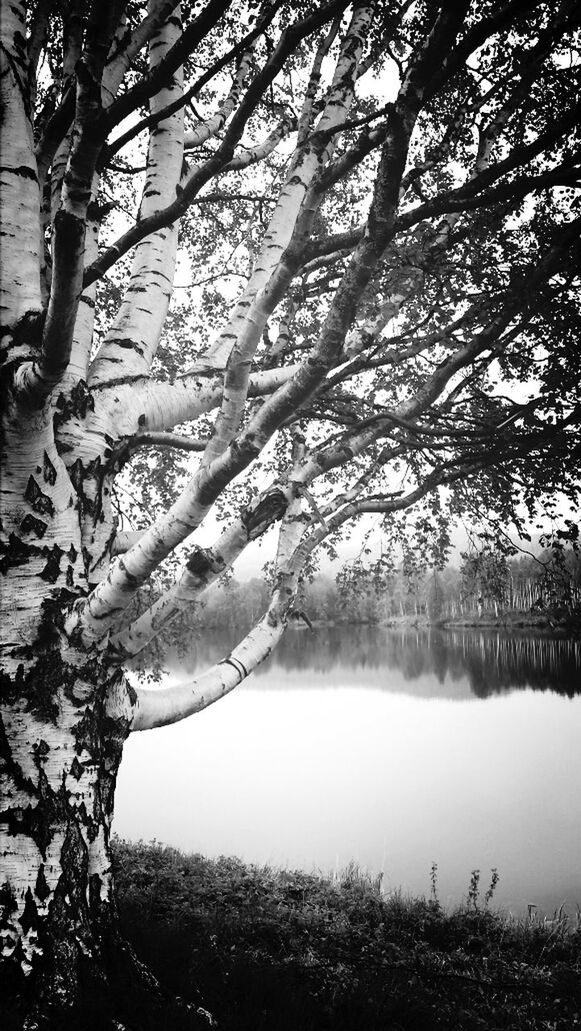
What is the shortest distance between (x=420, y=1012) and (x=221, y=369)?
461 cm

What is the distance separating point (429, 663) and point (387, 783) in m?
31.3

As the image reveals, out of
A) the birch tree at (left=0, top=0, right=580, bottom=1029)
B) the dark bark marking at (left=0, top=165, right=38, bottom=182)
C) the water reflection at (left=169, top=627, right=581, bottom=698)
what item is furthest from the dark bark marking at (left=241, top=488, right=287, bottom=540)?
the water reflection at (left=169, top=627, right=581, bottom=698)

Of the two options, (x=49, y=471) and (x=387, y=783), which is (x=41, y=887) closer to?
(x=49, y=471)

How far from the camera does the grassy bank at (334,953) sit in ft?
10.2

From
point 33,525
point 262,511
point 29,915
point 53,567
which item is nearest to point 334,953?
point 29,915

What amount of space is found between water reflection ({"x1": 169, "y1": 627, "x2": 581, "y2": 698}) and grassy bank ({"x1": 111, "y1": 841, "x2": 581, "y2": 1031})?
62.4 feet

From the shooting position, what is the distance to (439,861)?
11.1 m

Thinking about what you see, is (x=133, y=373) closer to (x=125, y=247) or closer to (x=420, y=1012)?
(x=125, y=247)

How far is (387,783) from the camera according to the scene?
670 inches

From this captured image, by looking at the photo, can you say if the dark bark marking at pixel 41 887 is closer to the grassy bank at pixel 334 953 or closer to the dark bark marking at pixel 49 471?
the grassy bank at pixel 334 953

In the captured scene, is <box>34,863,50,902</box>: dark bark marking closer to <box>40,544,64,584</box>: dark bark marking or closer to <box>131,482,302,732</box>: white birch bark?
<box>131,482,302,732</box>: white birch bark

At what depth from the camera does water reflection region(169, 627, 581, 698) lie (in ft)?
115

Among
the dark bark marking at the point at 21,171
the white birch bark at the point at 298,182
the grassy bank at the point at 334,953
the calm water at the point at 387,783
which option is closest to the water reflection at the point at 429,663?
the calm water at the point at 387,783

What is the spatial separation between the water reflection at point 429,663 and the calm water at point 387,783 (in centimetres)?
69
